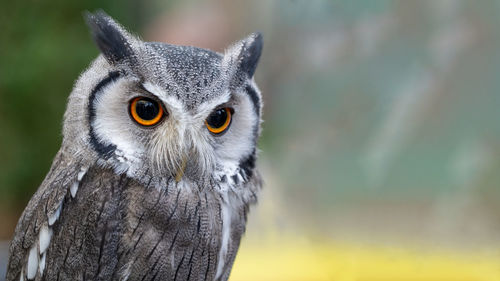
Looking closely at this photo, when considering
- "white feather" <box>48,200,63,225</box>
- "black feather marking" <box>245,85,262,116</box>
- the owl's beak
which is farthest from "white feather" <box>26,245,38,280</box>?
"black feather marking" <box>245,85,262,116</box>

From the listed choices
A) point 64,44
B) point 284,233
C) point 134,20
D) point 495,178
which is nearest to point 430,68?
point 495,178

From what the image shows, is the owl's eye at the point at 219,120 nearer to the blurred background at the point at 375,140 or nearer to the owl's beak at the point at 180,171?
the owl's beak at the point at 180,171

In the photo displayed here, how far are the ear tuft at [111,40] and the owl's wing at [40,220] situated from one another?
0.28 m

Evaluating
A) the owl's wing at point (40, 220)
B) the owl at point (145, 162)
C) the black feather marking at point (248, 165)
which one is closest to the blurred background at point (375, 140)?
the black feather marking at point (248, 165)

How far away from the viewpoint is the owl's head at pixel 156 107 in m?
1.13

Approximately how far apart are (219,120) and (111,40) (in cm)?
31

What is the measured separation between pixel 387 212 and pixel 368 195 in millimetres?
123

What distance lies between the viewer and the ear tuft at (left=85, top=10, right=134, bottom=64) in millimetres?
1173

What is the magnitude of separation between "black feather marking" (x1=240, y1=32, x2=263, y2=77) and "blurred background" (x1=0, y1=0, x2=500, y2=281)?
2.28 feet

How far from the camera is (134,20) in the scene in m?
3.62

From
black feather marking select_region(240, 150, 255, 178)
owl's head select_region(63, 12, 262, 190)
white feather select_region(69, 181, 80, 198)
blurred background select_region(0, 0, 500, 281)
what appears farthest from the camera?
blurred background select_region(0, 0, 500, 281)

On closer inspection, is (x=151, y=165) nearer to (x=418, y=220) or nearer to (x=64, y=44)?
(x=418, y=220)

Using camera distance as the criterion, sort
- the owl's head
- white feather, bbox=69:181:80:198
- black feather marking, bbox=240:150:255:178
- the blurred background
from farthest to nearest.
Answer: the blurred background < black feather marking, bbox=240:150:255:178 < white feather, bbox=69:181:80:198 < the owl's head

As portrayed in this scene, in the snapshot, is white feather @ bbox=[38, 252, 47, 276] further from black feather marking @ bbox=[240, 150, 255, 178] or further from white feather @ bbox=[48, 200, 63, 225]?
black feather marking @ bbox=[240, 150, 255, 178]
